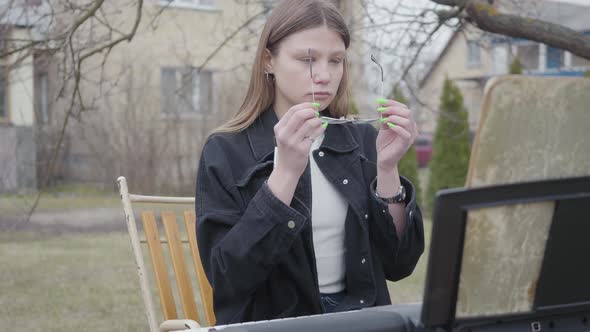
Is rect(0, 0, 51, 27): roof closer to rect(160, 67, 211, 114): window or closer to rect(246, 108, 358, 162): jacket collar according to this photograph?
rect(246, 108, 358, 162): jacket collar

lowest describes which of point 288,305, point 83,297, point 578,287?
point 83,297

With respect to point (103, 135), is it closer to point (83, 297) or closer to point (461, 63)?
point (83, 297)

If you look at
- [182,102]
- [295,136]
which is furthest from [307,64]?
[182,102]

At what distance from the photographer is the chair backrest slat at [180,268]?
2471 millimetres

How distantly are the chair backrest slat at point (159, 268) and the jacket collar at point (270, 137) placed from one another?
688 mm

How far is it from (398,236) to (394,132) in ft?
1.30

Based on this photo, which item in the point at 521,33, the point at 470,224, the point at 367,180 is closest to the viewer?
the point at 470,224

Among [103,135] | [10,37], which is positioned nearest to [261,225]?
[10,37]

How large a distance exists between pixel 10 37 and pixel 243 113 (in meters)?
2.96

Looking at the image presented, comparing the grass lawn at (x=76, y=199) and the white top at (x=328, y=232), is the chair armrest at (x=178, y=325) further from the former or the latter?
the grass lawn at (x=76, y=199)

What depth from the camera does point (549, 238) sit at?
1.09 m

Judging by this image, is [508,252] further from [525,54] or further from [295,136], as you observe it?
[525,54]

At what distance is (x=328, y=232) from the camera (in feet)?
6.44

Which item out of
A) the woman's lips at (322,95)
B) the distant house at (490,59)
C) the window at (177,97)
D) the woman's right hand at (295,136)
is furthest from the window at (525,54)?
the window at (177,97)
